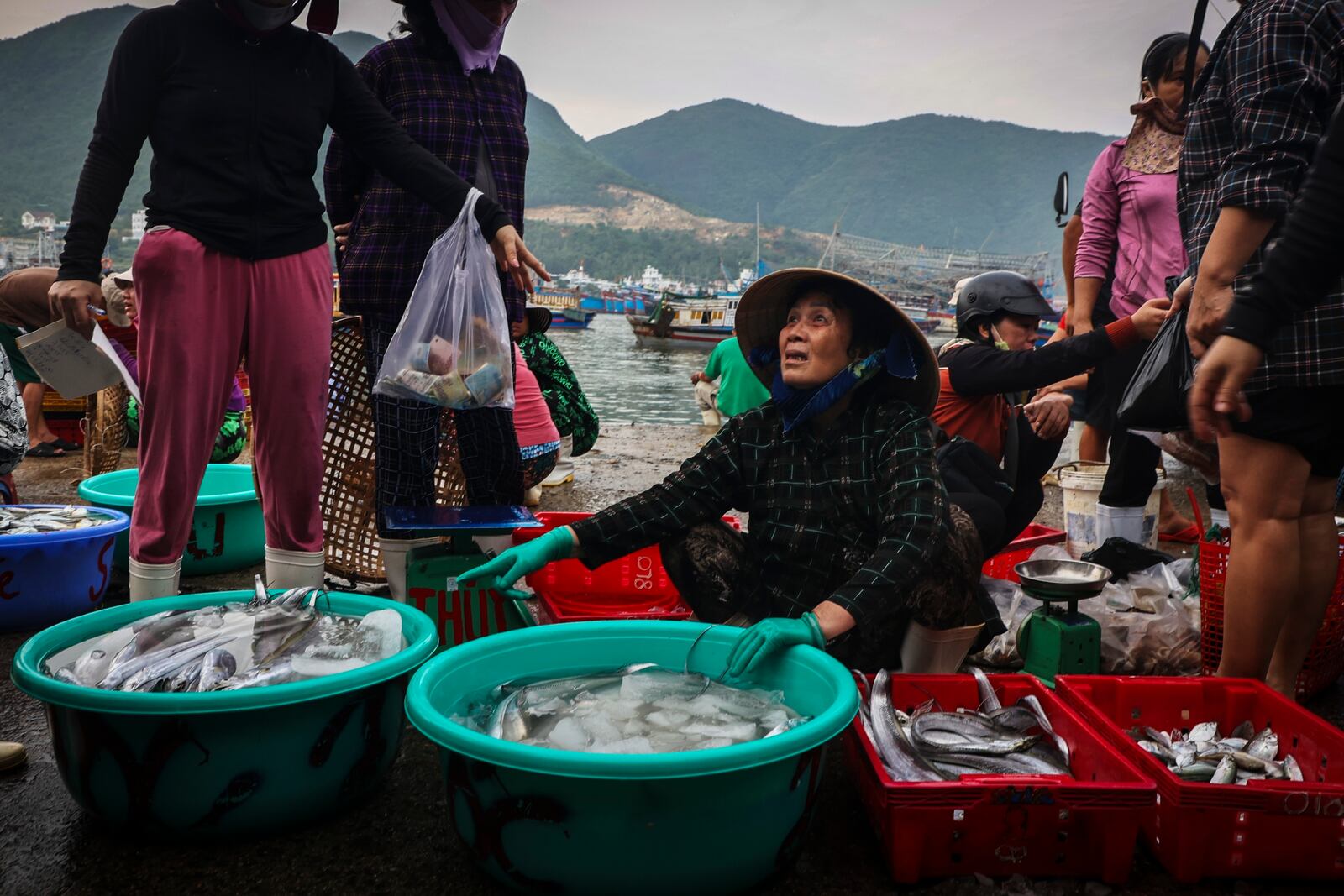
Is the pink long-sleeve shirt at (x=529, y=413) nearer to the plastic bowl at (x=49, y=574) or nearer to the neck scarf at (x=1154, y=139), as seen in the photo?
the plastic bowl at (x=49, y=574)

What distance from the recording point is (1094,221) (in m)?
4.60

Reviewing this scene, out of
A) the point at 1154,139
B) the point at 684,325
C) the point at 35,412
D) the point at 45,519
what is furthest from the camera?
the point at 684,325

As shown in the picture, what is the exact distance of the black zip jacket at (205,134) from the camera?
A: 8.23 ft

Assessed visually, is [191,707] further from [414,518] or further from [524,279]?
[524,279]

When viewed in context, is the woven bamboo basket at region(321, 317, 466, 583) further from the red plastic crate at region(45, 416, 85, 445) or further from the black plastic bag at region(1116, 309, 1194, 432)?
the red plastic crate at region(45, 416, 85, 445)

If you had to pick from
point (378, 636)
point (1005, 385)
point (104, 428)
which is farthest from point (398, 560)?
point (104, 428)

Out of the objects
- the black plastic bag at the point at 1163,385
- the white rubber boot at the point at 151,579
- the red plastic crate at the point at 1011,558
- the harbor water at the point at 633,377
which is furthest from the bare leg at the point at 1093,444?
the harbor water at the point at 633,377

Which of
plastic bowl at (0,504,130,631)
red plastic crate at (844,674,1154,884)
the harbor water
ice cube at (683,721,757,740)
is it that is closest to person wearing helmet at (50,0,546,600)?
plastic bowl at (0,504,130,631)

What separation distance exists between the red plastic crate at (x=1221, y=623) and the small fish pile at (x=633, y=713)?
148 cm

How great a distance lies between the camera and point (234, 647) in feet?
6.54

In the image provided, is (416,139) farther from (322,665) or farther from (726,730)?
(726,730)

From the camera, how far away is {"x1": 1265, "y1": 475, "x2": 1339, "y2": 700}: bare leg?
232 cm

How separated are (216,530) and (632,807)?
319 centimetres

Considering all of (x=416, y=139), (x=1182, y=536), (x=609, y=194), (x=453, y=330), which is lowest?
(x=1182, y=536)
